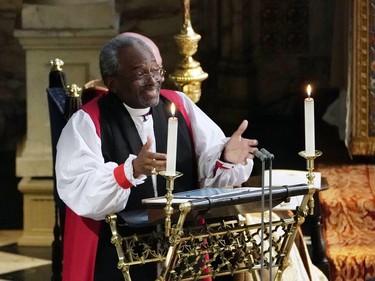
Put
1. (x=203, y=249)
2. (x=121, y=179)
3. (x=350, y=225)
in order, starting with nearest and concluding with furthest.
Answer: (x=121, y=179) → (x=203, y=249) → (x=350, y=225)

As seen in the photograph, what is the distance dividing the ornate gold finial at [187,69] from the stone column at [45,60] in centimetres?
76

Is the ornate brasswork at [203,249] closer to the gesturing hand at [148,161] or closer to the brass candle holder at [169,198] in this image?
the brass candle holder at [169,198]

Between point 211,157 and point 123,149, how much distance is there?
390mm

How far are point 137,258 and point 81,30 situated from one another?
3211 mm

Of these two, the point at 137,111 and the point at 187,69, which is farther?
the point at 187,69

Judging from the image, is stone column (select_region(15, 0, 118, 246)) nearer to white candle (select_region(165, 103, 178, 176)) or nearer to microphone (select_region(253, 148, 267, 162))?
microphone (select_region(253, 148, 267, 162))

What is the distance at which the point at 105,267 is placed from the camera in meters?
6.55

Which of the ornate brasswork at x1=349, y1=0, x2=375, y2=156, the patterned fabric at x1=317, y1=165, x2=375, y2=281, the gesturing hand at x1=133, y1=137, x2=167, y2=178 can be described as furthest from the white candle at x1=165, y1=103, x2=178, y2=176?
the ornate brasswork at x1=349, y1=0, x2=375, y2=156

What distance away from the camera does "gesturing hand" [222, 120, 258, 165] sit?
6.29 m

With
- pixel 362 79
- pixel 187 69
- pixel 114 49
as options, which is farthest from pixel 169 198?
pixel 362 79

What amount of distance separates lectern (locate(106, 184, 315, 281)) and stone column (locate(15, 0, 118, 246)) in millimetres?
2881

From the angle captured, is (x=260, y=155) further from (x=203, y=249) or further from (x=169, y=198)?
(x=203, y=249)

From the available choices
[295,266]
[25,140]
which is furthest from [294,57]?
[295,266]

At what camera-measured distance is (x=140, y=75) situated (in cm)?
644
